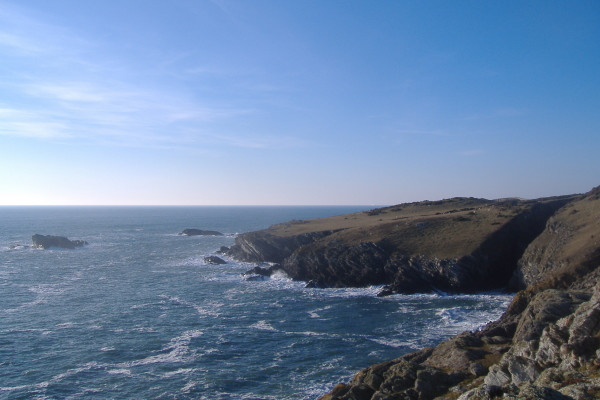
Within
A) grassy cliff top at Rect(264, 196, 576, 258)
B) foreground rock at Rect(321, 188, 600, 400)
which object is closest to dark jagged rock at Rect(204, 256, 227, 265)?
grassy cliff top at Rect(264, 196, 576, 258)

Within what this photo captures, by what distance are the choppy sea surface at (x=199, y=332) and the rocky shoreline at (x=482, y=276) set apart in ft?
20.0

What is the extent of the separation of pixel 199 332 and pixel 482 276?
154ft

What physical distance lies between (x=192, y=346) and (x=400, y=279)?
1574 inches

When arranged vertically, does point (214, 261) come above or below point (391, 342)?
above

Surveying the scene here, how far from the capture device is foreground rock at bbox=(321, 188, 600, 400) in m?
20.7

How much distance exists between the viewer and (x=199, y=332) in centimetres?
5203

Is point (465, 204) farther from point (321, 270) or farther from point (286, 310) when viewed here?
point (286, 310)

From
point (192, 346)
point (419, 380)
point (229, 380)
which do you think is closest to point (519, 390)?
point (419, 380)

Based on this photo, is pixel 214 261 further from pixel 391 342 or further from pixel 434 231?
pixel 391 342

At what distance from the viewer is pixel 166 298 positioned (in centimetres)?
6906

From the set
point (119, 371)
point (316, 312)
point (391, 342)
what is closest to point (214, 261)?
point (316, 312)

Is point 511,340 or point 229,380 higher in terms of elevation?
point 511,340

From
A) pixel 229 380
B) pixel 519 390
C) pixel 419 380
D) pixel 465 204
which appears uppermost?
pixel 465 204

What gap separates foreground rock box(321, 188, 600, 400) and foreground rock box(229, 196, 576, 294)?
2789 centimetres
